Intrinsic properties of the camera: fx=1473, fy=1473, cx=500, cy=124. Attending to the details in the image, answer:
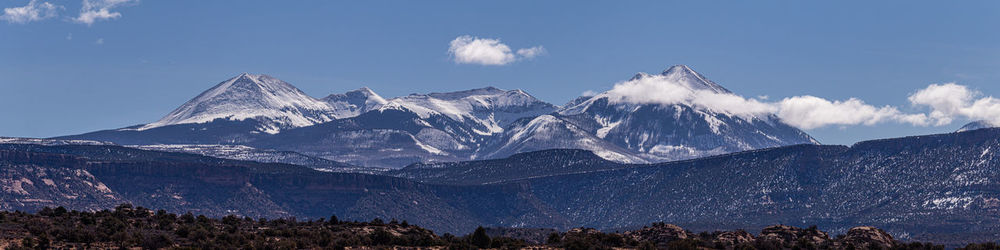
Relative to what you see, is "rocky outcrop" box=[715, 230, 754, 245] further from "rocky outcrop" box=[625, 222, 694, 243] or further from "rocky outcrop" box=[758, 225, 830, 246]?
"rocky outcrop" box=[625, 222, 694, 243]

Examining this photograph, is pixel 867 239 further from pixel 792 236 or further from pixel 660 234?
pixel 660 234

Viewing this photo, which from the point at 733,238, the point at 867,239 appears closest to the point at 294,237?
the point at 733,238

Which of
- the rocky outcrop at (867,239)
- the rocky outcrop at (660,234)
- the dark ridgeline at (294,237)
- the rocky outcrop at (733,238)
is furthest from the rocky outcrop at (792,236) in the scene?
the rocky outcrop at (660,234)

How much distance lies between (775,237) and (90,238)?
80661 mm

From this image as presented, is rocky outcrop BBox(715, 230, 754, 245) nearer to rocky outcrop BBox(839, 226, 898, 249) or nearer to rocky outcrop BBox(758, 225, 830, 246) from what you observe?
rocky outcrop BBox(758, 225, 830, 246)

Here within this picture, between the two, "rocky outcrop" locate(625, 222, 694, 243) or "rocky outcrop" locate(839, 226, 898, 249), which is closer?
"rocky outcrop" locate(839, 226, 898, 249)

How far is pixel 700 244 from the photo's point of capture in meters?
155

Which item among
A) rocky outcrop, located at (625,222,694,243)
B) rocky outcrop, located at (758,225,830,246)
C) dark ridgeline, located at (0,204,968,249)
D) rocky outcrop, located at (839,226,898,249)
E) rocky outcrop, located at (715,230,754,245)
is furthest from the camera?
rocky outcrop, located at (758,225,830,246)

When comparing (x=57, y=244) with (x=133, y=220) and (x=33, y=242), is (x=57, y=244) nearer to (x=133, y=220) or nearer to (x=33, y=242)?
(x=33, y=242)

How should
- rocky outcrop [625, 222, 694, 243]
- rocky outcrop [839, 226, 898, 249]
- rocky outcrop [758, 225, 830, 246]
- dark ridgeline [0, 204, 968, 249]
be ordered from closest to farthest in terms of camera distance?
dark ridgeline [0, 204, 968, 249], rocky outcrop [839, 226, 898, 249], rocky outcrop [625, 222, 694, 243], rocky outcrop [758, 225, 830, 246]

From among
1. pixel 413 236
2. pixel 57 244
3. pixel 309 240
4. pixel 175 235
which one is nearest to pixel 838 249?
pixel 413 236

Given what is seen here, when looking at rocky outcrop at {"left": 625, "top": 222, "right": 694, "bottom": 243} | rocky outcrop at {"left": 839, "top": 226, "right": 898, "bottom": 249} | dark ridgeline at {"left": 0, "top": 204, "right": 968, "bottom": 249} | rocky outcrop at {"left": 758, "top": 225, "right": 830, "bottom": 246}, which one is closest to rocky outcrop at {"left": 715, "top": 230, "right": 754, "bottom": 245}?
dark ridgeline at {"left": 0, "top": 204, "right": 968, "bottom": 249}

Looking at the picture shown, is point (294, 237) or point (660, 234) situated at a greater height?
point (660, 234)

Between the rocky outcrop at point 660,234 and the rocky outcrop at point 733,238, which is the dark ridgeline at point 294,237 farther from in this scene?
the rocky outcrop at point 733,238
